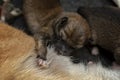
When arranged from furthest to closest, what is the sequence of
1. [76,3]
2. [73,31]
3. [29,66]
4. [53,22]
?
[76,3]
[53,22]
[73,31]
[29,66]

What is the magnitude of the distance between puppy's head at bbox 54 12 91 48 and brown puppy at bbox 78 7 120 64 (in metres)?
0.09

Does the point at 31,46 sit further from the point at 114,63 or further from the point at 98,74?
the point at 114,63

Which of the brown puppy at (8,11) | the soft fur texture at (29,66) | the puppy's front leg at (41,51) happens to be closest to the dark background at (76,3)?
the brown puppy at (8,11)

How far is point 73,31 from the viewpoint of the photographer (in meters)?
2.03

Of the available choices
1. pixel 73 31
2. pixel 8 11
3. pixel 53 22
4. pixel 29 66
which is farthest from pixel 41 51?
pixel 8 11

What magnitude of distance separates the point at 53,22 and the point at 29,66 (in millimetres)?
565

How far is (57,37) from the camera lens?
2.07 m

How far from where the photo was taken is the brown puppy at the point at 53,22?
80.0 inches

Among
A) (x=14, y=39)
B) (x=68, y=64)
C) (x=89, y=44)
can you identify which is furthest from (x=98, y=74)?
(x=14, y=39)

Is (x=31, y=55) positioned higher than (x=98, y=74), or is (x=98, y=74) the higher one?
(x=31, y=55)

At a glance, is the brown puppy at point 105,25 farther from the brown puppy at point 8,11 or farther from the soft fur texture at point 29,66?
the brown puppy at point 8,11

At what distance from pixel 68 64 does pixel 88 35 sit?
1.09 feet

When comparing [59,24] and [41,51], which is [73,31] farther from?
[41,51]

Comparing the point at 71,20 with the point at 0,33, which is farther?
the point at 71,20
